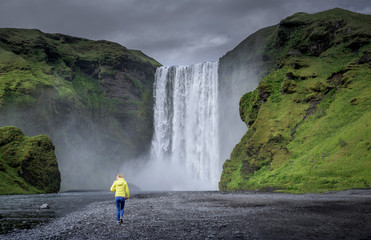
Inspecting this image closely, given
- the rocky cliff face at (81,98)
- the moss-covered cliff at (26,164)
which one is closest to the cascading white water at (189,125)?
the rocky cliff face at (81,98)

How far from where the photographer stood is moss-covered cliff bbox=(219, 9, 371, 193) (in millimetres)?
30859

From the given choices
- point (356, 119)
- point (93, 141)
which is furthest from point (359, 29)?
point (93, 141)

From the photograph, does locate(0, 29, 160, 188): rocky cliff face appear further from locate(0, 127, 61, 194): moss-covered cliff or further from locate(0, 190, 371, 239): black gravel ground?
locate(0, 190, 371, 239): black gravel ground

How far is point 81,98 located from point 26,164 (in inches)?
1824

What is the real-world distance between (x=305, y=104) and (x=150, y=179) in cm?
5592

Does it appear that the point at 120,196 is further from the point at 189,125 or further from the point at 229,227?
the point at 189,125

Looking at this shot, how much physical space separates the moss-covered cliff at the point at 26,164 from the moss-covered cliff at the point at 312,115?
29.9 meters

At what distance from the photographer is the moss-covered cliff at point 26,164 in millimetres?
45500

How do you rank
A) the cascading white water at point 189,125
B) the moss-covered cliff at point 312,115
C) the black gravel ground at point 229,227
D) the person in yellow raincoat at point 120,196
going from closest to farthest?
the black gravel ground at point 229,227, the person in yellow raincoat at point 120,196, the moss-covered cliff at point 312,115, the cascading white water at point 189,125

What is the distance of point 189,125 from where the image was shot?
84062 millimetres

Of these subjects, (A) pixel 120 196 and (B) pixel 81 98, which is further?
(B) pixel 81 98

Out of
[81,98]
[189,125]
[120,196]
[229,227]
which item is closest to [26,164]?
[120,196]

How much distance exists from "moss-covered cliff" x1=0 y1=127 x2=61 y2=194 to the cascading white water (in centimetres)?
3538

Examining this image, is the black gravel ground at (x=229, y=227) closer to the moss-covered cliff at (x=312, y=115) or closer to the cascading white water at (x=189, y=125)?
the moss-covered cliff at (x=312, y=115)
